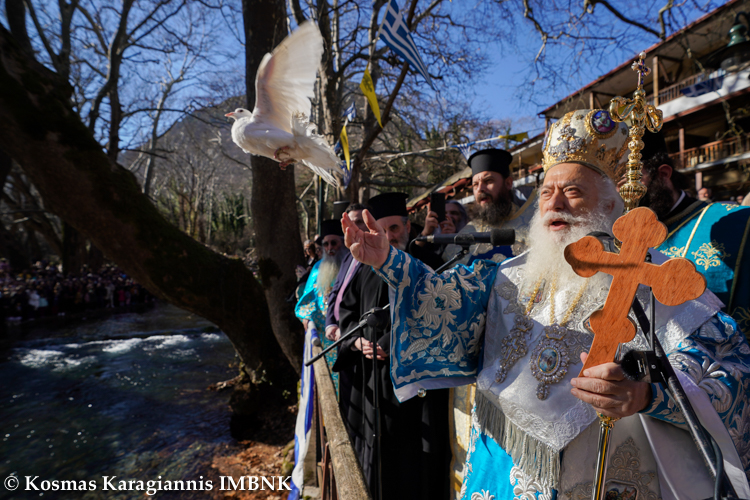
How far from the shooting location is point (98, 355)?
10.5 metres

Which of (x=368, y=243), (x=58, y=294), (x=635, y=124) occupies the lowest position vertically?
(x=58, y=294)

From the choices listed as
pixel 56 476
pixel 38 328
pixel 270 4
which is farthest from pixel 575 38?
pixel 38 328

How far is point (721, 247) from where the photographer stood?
1.63m

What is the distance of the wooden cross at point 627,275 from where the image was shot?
3.05ft

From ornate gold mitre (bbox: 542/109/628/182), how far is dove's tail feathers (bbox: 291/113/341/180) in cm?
223

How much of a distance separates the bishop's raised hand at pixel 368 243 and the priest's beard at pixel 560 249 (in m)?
0.55

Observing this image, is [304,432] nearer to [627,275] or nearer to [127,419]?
[627,275]

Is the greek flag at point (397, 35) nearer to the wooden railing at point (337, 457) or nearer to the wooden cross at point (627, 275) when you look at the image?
the wooden railing at point (337, 457)

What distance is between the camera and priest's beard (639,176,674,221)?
1.88m

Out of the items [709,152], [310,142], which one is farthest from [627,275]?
[709,152]

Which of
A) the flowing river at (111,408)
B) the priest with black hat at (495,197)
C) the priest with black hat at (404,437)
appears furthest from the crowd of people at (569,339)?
the flowing river at (111,408)

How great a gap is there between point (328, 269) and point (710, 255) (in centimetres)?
367

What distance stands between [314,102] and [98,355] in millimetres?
8617

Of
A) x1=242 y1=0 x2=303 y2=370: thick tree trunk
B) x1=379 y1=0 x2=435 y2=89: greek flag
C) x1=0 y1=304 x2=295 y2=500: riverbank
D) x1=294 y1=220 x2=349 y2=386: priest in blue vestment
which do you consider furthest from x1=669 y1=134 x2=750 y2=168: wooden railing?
x1=0 y1=304 x2=295 y2=500: riverbank
